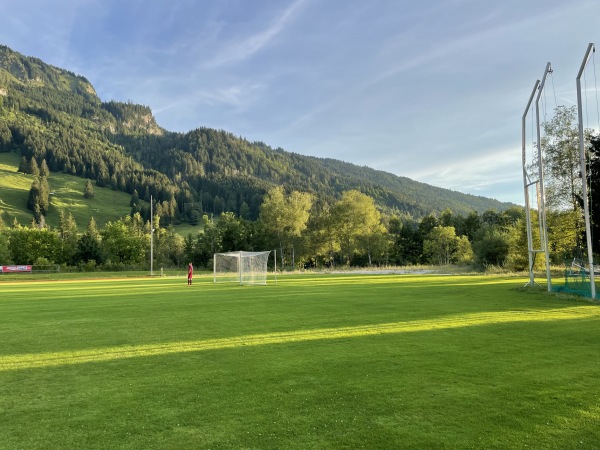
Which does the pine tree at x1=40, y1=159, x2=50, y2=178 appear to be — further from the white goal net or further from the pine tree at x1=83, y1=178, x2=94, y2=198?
the white goal net

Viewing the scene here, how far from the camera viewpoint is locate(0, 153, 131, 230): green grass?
141988 mm

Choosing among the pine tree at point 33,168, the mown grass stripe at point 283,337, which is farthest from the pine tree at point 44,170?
the mown grass stripe at point 283,337

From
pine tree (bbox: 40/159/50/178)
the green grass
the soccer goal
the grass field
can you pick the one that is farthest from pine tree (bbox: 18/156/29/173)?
the grass field

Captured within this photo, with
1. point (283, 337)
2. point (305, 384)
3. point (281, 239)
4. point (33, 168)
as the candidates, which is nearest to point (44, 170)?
point (33, 168)

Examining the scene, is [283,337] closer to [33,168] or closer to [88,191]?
[88,191]

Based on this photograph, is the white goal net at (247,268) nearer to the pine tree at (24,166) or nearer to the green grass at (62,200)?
the green grass at (62,200)

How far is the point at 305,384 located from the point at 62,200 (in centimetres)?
17904

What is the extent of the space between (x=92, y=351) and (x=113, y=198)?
187 m

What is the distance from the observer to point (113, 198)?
587ft

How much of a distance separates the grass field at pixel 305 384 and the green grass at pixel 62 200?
149 m

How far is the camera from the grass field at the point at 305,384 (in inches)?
181

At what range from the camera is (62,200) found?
159125 millimetres

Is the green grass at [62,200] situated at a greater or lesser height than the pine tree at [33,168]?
lesser

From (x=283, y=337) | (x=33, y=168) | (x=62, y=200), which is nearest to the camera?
(x=283, y=337)
